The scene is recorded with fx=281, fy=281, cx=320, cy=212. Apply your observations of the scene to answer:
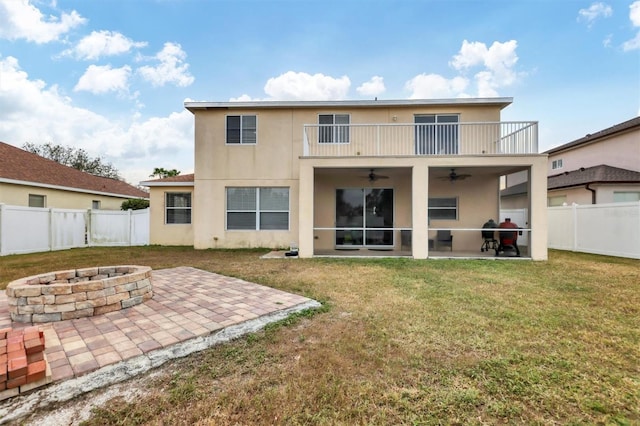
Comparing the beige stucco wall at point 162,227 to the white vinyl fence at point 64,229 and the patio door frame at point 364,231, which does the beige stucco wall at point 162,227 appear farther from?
the patio door frame at point 364,231

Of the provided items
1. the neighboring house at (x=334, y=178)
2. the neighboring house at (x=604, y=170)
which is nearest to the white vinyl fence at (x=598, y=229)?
the neighboring house at (x=334, y=178)

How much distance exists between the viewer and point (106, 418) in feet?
6.76

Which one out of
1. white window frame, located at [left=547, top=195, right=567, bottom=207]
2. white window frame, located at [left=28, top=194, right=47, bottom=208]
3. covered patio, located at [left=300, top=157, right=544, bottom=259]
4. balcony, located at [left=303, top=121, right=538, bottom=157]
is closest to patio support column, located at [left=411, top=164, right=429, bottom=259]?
balcony, located at [left=303, top=121, right=538, bottom=157]

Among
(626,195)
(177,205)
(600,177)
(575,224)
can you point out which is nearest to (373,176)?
(575,224)

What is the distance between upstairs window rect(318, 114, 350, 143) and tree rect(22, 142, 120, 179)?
31866 millimetres

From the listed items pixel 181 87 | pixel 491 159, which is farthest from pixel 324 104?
pixel 181 87

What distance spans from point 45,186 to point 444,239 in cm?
1938

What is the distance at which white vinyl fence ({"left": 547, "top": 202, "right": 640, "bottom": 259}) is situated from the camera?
955 cm

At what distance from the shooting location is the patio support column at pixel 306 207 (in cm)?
930

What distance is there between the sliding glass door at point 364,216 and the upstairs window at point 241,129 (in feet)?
14.3

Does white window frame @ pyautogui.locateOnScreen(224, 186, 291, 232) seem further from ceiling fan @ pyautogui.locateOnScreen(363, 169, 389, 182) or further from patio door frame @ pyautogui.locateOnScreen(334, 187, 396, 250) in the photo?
ceiling fan @ pyautogui.locateOnScreen(363, 169, 389, 182)

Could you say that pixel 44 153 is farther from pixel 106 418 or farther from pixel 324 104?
pixel 106 418

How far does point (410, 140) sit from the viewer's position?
37.0 ft

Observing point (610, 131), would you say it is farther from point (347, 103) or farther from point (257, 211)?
point (257, 211)
